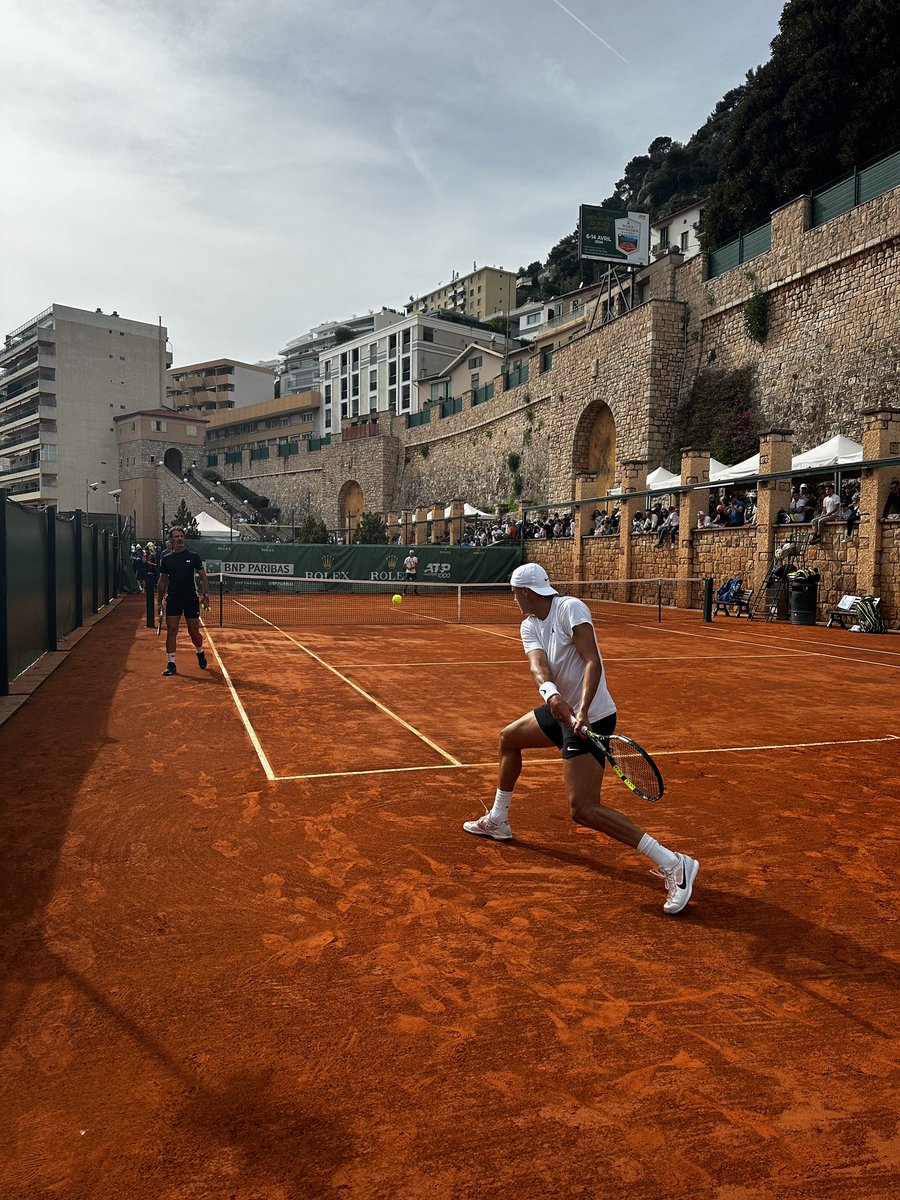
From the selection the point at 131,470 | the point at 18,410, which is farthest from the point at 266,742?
the point at 18,410

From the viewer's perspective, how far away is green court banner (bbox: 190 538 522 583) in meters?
34.1

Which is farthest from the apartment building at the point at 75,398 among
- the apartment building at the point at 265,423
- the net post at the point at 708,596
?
the net post at the point at 708,596

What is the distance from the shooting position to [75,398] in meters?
77.9

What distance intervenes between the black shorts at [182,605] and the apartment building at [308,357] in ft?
326

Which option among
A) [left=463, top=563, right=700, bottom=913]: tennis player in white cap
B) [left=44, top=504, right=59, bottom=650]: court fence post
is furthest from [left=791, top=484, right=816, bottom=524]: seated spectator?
[left=463, top=563, right=700, bottom=913]: tennis player in white cap

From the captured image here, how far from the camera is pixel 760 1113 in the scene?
9.61 feet

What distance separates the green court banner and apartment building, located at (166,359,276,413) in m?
70.2

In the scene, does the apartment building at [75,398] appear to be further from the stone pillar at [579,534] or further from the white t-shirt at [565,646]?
the white t-shirt at [565,646]

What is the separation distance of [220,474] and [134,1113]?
3146 inches

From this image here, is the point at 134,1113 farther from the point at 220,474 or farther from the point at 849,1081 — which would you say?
the point at 220,474

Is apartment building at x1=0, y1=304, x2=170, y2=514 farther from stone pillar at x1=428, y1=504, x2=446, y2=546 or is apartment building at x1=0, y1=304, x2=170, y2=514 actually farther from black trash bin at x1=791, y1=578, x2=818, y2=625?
black trash bin at x1=791, y1=578, x2=818, y2=625

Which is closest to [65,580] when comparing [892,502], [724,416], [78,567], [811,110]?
[78,567]

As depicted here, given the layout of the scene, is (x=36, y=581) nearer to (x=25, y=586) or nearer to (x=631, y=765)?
(x=25, y=586)

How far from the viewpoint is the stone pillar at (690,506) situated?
26.7 meters
